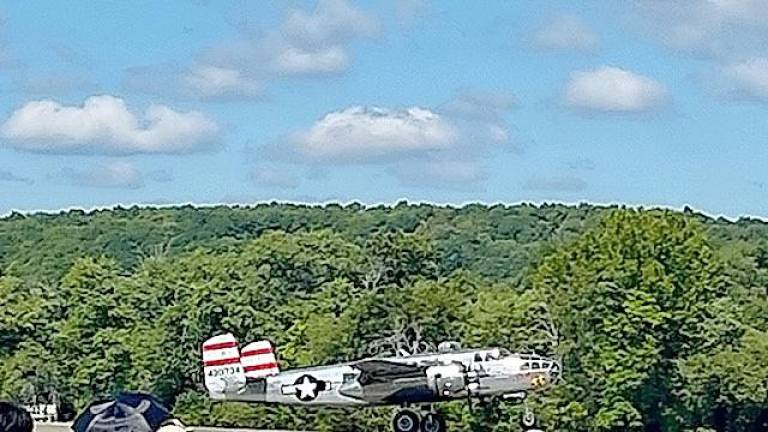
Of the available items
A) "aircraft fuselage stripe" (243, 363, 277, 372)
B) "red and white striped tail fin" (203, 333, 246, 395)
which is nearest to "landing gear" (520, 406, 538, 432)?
→ "aircraft fuselage stripe" (243, 363, 277, 372)

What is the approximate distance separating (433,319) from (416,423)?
30.9m

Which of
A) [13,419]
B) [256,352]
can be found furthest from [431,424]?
[13,419]

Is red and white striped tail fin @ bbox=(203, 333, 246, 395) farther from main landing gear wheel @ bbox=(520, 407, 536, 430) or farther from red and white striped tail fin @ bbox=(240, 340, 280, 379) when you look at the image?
main landing gear wheel @ bbox=(520, 407, 536, 430)

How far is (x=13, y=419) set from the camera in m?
5.21

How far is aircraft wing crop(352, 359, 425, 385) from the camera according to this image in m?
47.6

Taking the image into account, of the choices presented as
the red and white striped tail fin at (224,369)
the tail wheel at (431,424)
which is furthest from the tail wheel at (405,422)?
the red and white striped tail fin at (224,369)

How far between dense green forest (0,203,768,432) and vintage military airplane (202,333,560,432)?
7.50m

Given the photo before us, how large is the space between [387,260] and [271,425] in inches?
973

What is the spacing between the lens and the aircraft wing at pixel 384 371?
4759cm

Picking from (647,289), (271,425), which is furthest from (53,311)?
(647,289)

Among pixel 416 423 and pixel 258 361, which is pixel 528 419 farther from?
pixel 416 423

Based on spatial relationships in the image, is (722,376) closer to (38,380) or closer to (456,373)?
(456,373)

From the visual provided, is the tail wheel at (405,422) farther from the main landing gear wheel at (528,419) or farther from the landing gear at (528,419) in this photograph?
the main landing gear wheel at (528,419)

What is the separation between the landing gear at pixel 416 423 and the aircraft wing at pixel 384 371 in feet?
3.42
